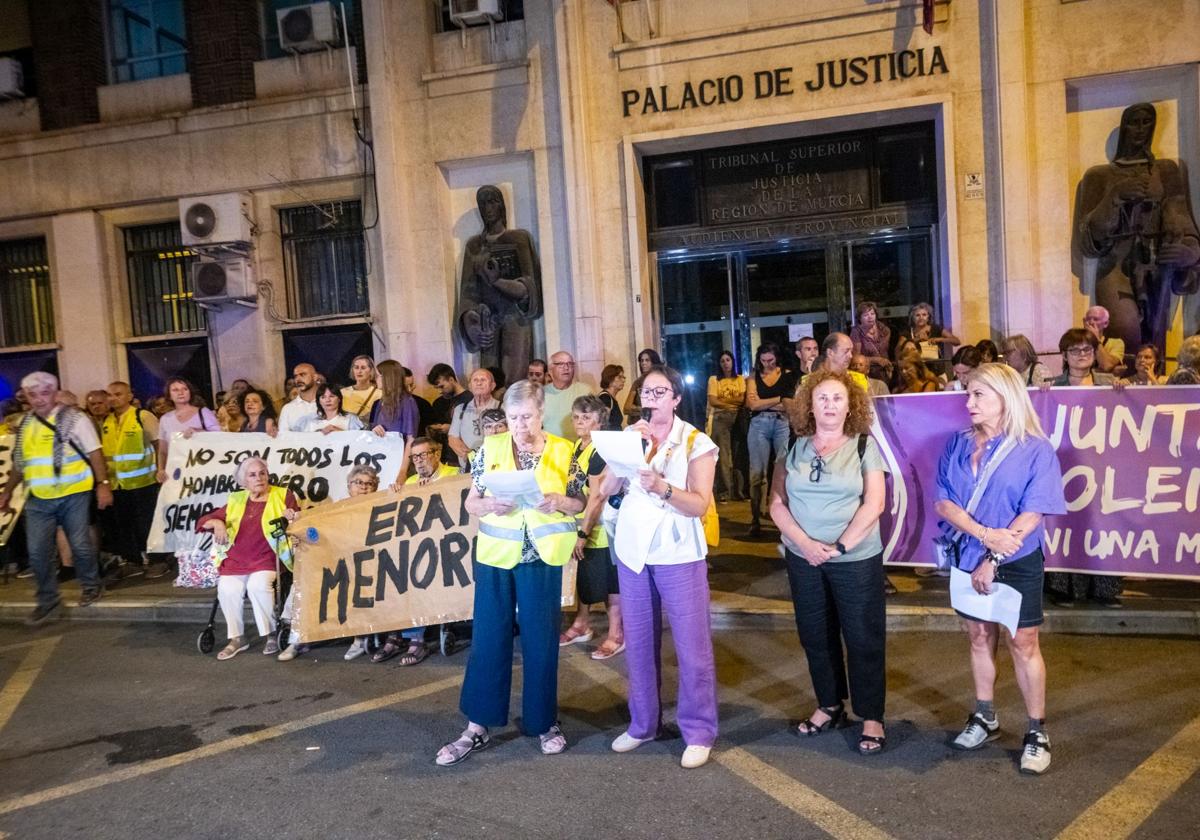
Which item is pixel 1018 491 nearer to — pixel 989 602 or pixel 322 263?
pixel 989 602

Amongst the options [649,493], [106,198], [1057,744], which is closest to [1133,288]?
[1057,744]

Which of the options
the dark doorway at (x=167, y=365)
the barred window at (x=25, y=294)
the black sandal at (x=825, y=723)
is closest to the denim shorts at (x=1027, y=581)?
the black sandal at (x=825, y=723)

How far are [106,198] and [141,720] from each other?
10.5m

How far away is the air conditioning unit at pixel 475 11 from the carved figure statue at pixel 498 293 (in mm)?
2163

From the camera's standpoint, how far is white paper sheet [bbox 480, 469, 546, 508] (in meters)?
4.49

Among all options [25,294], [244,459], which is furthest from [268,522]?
[25,294]

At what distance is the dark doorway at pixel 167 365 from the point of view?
45.1 ft

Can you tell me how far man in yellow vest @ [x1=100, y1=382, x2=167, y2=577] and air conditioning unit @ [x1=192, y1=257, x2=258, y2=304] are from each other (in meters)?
3.26

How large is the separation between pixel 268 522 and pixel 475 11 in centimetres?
766

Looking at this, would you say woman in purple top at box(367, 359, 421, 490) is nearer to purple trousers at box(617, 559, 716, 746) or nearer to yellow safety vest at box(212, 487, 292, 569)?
yellow safety vest at box(212, 487, 292, 569)

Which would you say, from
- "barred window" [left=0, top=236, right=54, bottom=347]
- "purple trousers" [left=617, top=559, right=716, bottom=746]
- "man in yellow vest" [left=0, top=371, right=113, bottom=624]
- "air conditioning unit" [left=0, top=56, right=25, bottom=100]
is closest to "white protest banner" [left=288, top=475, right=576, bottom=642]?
"purple trousers" [left=617, top=559, right=716, bottom=746]

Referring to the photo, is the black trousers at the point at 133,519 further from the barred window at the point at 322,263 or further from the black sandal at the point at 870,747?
the black sandal at the point at 870,747

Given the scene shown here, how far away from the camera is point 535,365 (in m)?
9.75

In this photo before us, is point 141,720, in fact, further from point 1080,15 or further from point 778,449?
point 1080,15
